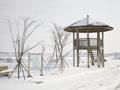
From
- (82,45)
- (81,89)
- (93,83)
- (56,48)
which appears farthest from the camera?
(56,48)

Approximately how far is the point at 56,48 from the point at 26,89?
66.5 ft

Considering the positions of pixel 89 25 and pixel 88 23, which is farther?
pixel 88 23

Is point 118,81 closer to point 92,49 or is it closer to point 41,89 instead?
point 41,89

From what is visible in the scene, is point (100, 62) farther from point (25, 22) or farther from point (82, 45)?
point (25, 22)

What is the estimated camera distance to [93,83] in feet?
31.9

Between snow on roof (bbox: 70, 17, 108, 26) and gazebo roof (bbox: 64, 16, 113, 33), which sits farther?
snow on roof (bbox: 70, 17, 108, 26)

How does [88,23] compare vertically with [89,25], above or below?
above

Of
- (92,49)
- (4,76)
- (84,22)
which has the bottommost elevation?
(4,76)

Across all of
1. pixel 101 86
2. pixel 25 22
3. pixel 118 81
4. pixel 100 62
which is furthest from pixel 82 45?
pixel 101 86

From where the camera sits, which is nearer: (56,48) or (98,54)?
(98,54)

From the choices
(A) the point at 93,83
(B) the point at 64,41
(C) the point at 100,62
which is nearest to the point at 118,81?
(A) the point at 93,83

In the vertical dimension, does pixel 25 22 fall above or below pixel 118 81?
above

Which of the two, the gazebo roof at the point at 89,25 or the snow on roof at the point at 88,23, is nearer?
the gazebo roof at the point at 89,25

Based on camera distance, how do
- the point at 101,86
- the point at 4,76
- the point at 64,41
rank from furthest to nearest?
1. the point at 64,41
2. the point at 4,76
3. the point at 101,86
